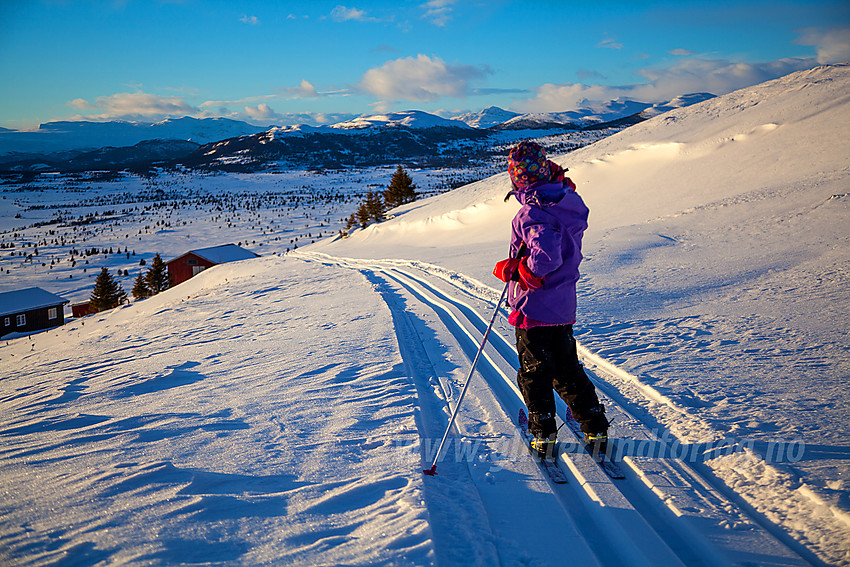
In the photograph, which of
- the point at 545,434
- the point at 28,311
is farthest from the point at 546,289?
the point at 28,311

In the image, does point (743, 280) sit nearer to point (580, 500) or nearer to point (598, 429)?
point (598, 429)

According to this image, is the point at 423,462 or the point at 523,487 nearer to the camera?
the point at 523,487

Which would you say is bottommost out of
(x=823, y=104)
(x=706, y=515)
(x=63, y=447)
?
(x=706, y=515)

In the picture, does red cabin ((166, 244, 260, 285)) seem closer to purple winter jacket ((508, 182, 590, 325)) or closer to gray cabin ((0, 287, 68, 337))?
gray cabin ((0, 287, 68, 337))

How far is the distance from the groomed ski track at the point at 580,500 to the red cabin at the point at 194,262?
35150 millimetres

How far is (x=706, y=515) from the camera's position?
7.83 ft

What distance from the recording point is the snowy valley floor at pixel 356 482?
7.06ft

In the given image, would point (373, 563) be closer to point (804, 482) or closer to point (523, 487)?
point (523, 487)

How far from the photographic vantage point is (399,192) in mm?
42500

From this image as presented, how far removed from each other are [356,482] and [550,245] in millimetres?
1905

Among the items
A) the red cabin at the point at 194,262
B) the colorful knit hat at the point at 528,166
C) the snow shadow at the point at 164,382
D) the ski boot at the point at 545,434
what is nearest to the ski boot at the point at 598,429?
the ski boot at the point at 545,434

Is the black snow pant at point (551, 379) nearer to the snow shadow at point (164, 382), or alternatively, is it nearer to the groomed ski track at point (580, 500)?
the groomed ski track at point (580, 500)

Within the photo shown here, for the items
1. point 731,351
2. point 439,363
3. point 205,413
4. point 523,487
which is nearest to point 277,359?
point 205,413

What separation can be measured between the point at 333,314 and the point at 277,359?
2412 mm
